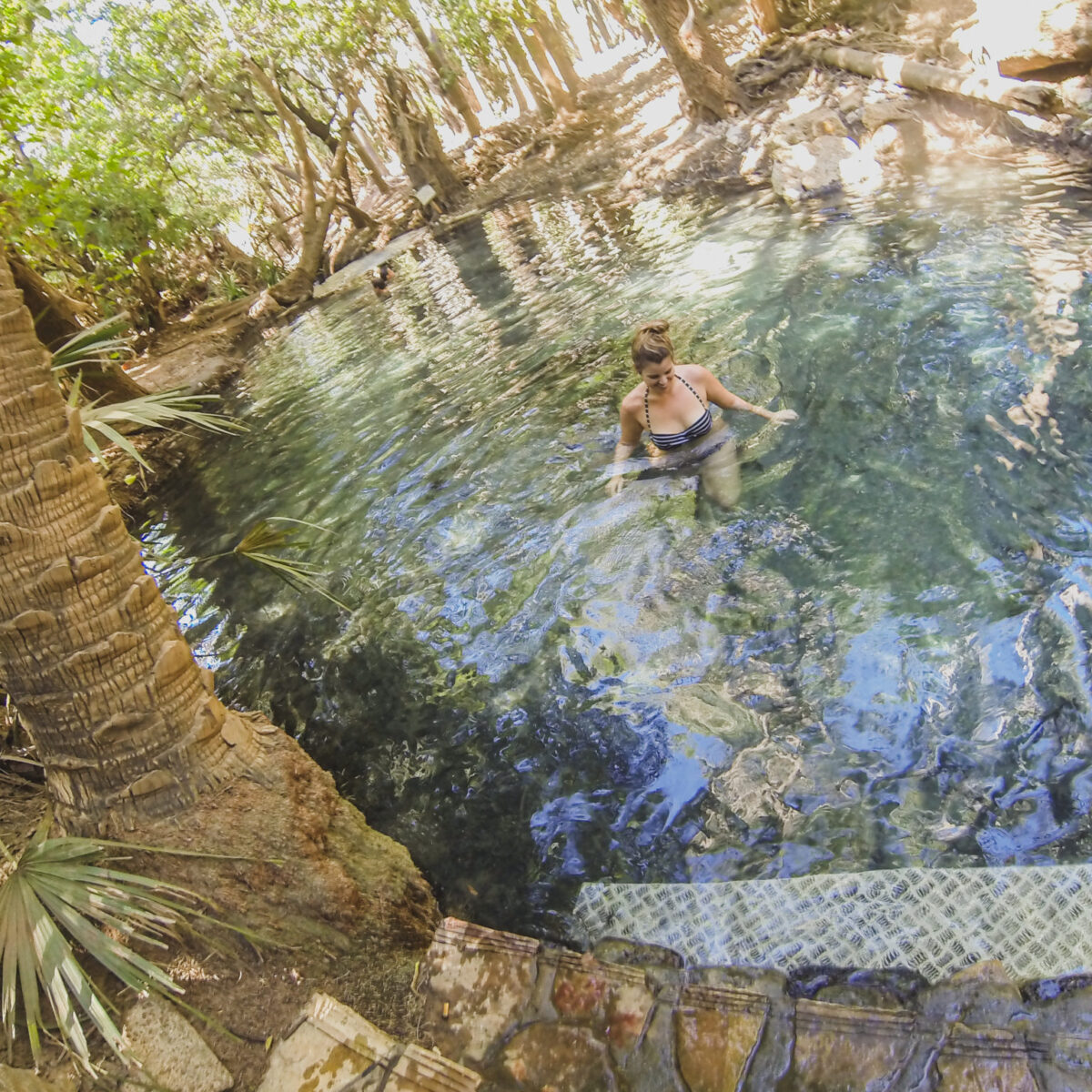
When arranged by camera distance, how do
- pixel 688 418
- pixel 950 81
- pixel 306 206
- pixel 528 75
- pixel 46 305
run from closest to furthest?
pixel 688 418, pixel 46 305, pixel 950 81, pixel 306 206, pixel 528 75

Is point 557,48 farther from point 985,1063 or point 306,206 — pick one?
point 985,1063

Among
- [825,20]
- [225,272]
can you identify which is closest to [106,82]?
[225,272]

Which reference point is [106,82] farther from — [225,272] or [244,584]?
[244,584]

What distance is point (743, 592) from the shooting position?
498 centimetres

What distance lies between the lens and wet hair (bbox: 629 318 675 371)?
557cm

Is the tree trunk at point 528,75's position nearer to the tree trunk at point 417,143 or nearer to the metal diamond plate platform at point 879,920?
the tree trunk at point 417,143

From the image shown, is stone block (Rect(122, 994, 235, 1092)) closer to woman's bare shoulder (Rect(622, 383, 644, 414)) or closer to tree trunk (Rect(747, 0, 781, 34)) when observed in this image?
woman's bare shoulder (Rect(622, 383, 644, 414))

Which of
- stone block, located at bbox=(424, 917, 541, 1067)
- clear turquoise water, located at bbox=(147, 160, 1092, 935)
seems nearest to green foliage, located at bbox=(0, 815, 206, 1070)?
stone block, located at bbox=(424, 917, 541, 1067)

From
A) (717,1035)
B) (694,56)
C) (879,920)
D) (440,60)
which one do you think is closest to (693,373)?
(879,920)

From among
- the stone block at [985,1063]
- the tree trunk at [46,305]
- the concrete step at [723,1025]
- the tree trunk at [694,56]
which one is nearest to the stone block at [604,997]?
the concrete step at [723,1025]

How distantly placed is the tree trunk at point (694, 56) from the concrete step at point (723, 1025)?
54.8ft

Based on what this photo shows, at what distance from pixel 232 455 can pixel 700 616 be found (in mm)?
9111

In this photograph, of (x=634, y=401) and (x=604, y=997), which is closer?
(x=604, y=997)

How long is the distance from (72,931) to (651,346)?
4481 millimetres
